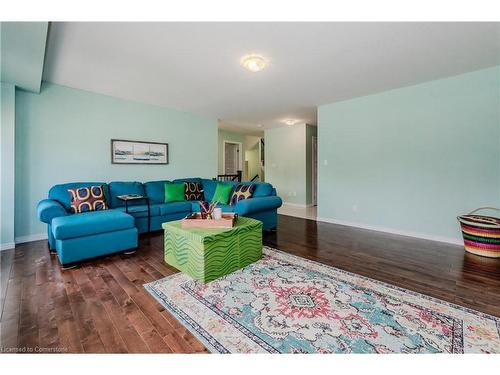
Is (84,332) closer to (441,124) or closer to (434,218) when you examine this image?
(434,218)

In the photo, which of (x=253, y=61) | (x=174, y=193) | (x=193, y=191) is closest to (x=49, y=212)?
(x=174, y=193)

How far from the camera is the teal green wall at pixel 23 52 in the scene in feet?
6.03

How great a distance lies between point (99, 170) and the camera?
4.03 m

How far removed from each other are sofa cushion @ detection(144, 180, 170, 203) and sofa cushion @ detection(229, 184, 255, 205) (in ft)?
4.49

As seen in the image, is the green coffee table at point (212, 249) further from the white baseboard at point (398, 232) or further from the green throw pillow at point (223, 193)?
the white baseboard at point (398, 232)

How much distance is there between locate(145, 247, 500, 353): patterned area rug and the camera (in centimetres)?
133

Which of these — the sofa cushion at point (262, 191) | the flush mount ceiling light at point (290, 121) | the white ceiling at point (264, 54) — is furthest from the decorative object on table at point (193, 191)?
the flush mount ceiling light at point (290, 121)

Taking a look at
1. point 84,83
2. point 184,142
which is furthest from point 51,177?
point 184,142

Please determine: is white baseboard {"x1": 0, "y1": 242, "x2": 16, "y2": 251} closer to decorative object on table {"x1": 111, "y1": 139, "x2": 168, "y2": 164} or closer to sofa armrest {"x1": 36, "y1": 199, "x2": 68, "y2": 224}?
sofa armrest {"x1": 36, "y1": 199, "x2": 68, "y2": 224}

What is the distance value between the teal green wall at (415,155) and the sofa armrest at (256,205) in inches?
62.9

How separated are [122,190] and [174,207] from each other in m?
0.93

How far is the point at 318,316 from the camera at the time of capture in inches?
62.6
